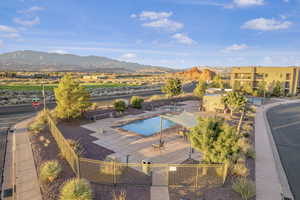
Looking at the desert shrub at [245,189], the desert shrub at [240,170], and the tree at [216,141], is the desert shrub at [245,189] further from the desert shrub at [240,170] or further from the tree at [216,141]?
the desert shrub at [240,170]

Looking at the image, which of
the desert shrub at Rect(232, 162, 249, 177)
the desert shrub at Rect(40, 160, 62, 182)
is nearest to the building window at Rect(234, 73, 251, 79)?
the desert shrub at Rect(232, 162, 249, 177)

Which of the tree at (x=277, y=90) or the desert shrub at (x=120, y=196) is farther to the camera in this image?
the tree at (x=277, y=90)

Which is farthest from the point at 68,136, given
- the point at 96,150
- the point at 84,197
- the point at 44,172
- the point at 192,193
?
the point at 192,193

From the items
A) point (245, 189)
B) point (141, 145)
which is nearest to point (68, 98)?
point (141, 145)

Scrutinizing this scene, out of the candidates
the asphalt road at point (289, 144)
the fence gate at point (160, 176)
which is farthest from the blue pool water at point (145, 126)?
the asphalt road at point (289, 144)

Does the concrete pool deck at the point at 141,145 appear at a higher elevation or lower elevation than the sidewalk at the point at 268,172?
higher

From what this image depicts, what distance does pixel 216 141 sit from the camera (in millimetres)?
9547

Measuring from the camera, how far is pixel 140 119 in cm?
2191

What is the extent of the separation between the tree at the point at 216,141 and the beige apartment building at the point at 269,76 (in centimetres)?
5735

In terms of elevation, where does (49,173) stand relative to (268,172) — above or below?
above

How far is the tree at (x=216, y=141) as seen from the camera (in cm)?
934

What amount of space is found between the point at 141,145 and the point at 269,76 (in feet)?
196

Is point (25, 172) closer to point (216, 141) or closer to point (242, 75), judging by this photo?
point (216, 141)

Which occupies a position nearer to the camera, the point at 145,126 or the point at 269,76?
the point at 145,126
